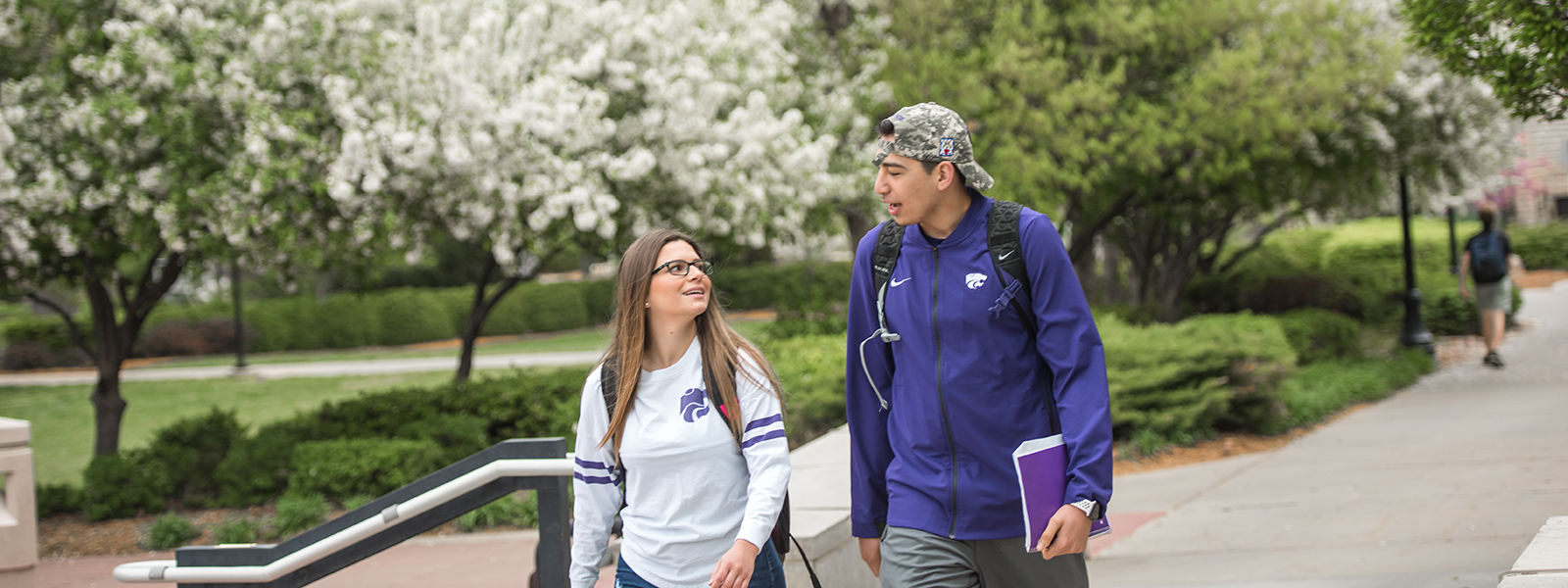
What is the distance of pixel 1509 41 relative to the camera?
5.69 metres

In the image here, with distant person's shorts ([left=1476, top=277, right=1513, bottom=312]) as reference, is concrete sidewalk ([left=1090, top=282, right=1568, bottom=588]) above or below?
below

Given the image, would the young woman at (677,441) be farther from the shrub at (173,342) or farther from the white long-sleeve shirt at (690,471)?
the shrub at (173,342)

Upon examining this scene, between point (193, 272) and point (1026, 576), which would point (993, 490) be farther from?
point (193, 272)

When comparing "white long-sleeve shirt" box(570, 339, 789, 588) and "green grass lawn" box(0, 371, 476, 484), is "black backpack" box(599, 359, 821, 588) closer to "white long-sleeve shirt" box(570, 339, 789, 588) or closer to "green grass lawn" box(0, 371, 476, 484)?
"white long-sleeve shirt" box(570, 339, 789, 588)

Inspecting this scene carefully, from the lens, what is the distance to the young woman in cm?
268

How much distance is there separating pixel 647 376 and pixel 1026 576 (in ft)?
3.42

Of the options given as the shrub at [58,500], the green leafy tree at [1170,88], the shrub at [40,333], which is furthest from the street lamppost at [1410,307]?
the shrub at [40,333]

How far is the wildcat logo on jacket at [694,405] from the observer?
2.71 metres

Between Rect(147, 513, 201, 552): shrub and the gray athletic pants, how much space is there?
23.3 ft

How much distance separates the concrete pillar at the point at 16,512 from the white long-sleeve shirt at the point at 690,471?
3.15 meters

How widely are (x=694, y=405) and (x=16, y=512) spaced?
339cm

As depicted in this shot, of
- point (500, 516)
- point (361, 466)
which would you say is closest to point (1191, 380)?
point (500, 516)

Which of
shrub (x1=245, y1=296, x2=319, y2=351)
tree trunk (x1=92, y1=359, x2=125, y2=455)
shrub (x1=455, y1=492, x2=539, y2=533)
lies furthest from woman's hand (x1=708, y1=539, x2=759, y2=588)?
shrub (x1=245, y1=296, x2=319, y2=351)

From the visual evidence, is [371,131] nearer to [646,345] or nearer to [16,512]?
[16,512]
